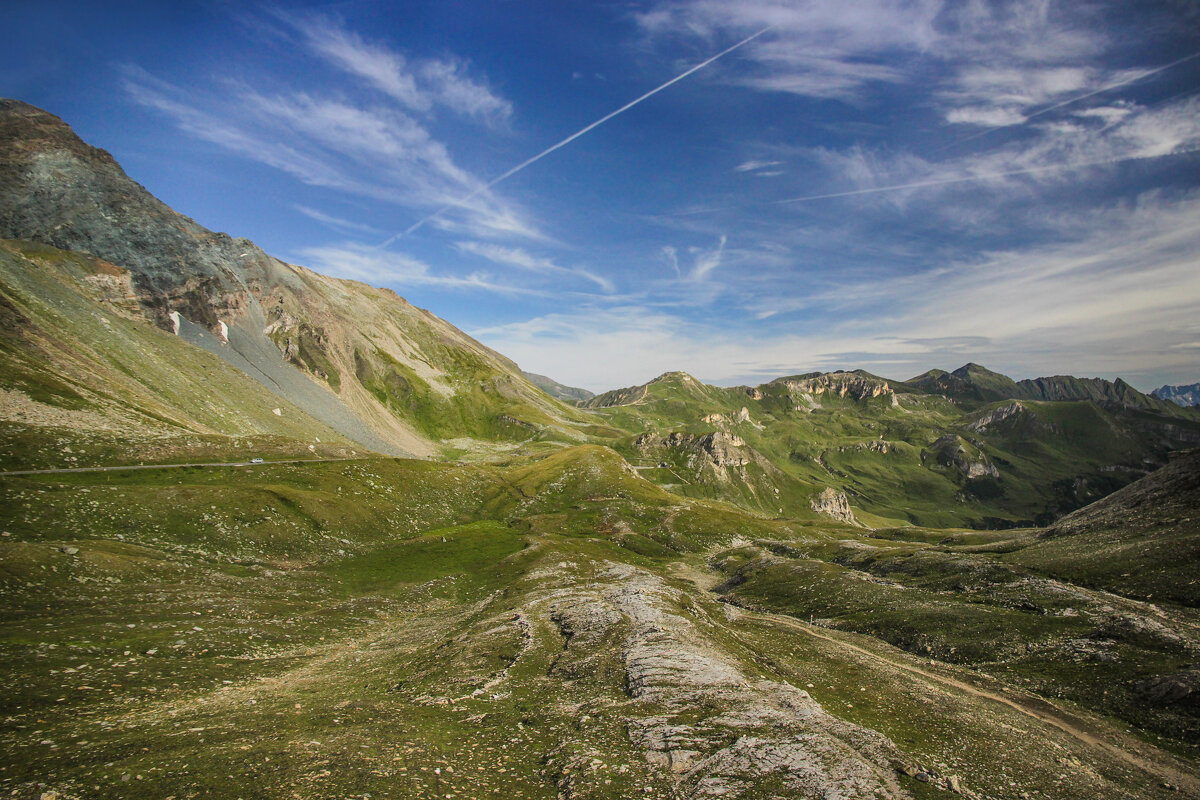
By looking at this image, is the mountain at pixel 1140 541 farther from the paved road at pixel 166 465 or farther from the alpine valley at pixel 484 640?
the paved road at pixel 166 465

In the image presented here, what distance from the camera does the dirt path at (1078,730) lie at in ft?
96.4

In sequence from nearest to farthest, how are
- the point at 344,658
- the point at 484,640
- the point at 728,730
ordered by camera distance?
the point at 728,730, the point at 344,658, the point at 484,640

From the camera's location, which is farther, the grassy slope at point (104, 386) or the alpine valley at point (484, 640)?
the grassy slope at point (104, 386)

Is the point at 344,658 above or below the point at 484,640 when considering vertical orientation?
below

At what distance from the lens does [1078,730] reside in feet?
113

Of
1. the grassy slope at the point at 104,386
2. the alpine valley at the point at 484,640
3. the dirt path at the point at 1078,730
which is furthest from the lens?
the grassy slope at the point at 104,386

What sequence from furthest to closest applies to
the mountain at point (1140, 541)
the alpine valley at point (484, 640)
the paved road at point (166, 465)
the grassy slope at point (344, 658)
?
the paved road at point (166, 465), the mountain at point (1140, 541), the alpine valley at point (484, 640), the grassy slope at point (344, 658)

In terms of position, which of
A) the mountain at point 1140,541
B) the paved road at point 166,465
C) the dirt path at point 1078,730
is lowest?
the dirt path at point 1078,730

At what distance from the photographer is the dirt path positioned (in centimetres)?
2939

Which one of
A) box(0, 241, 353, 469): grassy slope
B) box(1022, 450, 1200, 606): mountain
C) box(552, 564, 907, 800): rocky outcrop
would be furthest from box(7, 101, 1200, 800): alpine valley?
box(0, 241, 353, 469): grassy slope

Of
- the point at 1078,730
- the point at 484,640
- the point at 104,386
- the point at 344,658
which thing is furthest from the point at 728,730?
the point at 104,386

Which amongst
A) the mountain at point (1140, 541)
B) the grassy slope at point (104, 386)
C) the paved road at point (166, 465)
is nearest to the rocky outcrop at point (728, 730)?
the mountain at point (1140, 541)

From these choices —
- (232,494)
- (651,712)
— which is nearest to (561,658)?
(651,712)

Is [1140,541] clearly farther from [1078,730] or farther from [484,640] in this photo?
[484,640]
